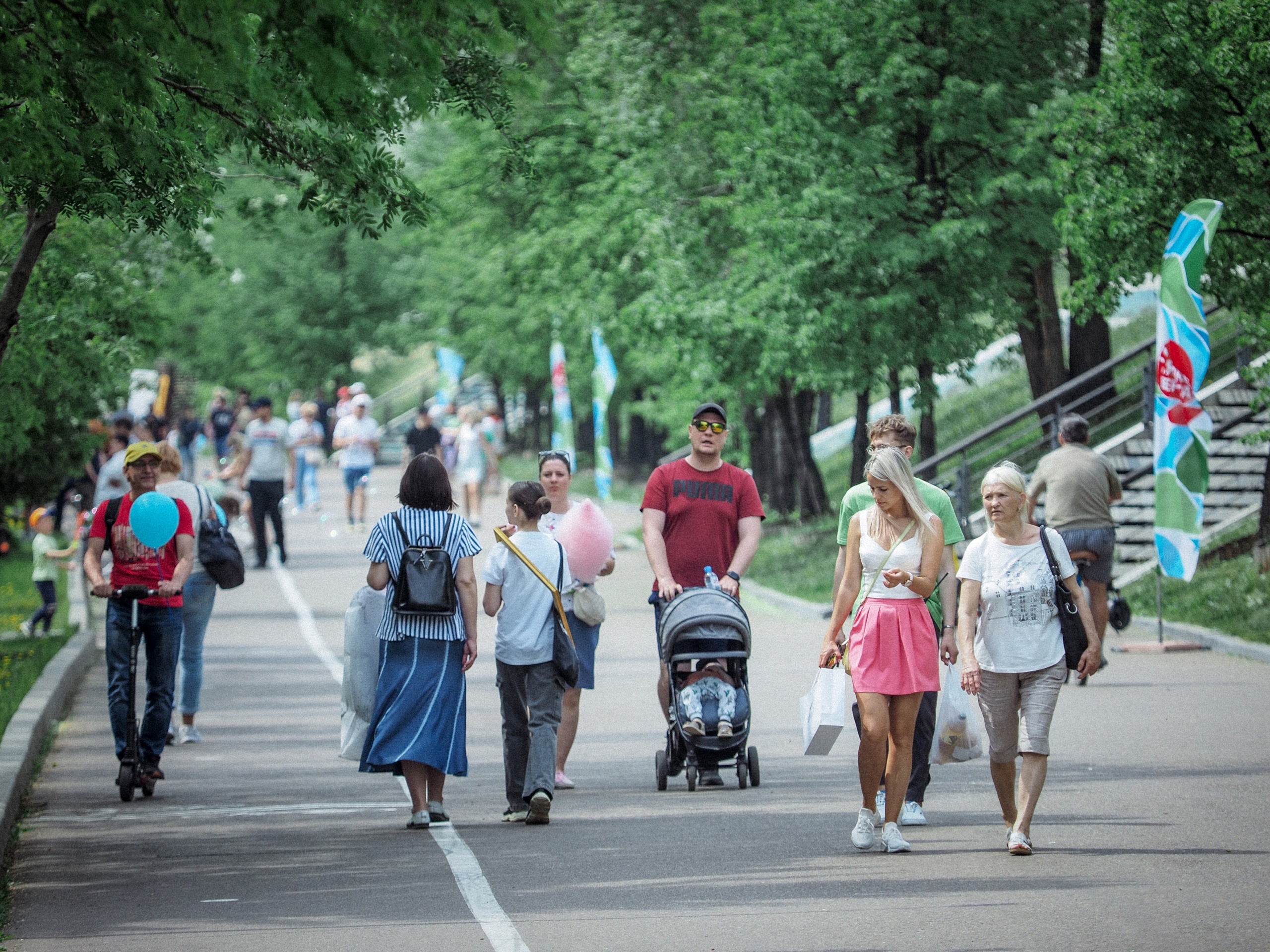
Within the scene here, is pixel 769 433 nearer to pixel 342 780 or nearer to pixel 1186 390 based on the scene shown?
pixel 1186 390

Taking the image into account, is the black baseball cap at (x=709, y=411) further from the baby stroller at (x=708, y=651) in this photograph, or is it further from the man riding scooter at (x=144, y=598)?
the man riding scooter at (x=144, y=598)

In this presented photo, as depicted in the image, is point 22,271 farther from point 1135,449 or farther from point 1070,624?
point 1135,449

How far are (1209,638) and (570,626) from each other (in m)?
7.78

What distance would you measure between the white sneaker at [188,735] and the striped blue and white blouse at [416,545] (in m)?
4.25

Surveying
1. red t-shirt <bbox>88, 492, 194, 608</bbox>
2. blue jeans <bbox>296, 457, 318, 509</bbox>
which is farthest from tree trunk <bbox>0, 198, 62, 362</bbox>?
blue jeans <bbox>296, 457, 318, 509</bbox>

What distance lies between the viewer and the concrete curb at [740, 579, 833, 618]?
1984 cm

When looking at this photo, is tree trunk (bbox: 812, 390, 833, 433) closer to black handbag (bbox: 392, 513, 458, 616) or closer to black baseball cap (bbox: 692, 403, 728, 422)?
black baseball cap (bbox: 692, 403, 728, 422)

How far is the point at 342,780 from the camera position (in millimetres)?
11211

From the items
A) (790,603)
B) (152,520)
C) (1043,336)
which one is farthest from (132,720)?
(1043,336)

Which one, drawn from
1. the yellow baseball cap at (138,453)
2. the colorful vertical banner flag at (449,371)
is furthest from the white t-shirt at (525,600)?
the colorful vertical banner flag at (449,371)

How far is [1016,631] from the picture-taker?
8.09 metres

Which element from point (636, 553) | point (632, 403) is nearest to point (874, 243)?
point (636, 553)

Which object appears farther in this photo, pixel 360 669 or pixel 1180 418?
pixel 1180 418

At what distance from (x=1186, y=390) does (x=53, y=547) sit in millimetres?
10592
